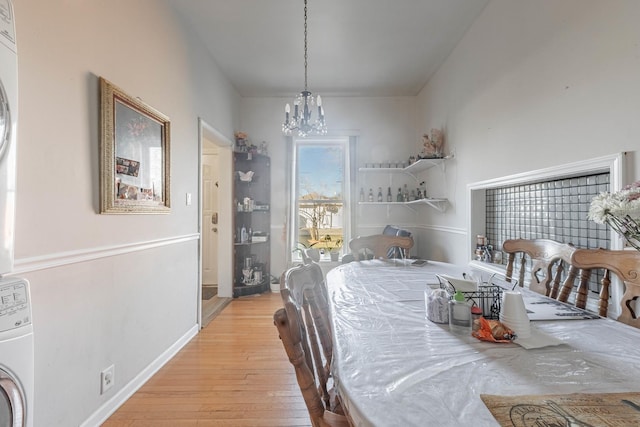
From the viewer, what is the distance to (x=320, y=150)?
441cm

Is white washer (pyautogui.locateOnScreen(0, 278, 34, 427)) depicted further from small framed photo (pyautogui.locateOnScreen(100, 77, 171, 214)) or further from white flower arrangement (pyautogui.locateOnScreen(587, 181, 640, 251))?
white flower arrangement (pyautogui.locateOnScreen(587, 181, 640, 251))

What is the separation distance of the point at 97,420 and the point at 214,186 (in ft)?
11.0

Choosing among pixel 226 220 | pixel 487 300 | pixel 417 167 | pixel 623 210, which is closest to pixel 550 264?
pixel 487 300

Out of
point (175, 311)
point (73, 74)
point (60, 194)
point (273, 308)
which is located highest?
point (73, 74)

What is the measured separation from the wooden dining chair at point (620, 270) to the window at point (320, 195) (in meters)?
3.18

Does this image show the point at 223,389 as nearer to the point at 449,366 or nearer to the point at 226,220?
the point at 449,366

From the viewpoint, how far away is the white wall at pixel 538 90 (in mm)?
1353

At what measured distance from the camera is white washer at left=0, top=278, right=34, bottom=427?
809 mm

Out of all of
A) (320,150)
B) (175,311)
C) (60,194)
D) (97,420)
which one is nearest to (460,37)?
(320,150)

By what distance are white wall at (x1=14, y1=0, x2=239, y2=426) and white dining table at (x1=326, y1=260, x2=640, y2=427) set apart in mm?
1334

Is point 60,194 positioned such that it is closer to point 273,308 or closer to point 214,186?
point 273,308

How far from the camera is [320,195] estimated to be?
4.40 m

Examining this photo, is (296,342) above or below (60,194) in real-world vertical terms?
below

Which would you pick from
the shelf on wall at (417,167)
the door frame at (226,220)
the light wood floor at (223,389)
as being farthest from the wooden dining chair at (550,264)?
the door frame at (226,220)
